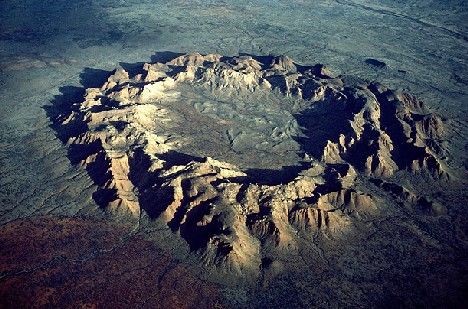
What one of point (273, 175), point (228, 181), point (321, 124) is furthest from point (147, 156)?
point (321, 124)

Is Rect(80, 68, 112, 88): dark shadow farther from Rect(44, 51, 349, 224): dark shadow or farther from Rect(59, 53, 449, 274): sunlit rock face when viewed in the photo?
Rect(59, 53, 449, 274): sunlit rock face

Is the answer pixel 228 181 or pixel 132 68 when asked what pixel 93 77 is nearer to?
pixel 132 68

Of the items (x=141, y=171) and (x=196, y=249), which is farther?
(x=141, y=171)

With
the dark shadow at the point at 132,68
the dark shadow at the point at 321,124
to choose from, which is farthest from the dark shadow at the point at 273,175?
the dark shadow at the point at 132,68

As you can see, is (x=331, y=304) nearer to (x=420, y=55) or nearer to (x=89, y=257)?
(x=89, y=257)

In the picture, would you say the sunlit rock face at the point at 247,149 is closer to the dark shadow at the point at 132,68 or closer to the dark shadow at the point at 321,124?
the dark shadow at the point at 321,124

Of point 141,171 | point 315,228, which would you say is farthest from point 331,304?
point 141,171
